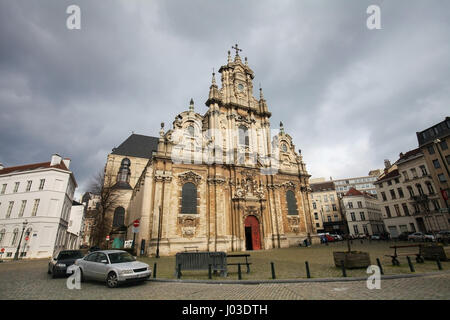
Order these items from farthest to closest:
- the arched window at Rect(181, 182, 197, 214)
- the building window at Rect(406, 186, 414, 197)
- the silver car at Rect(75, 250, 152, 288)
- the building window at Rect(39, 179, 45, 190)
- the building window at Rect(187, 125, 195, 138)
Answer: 1. the building window at Rect(406, 186, 414, 197)
2. the building window at Rect(39, 179, 45, 190)
3. the building window at Rect(187, 125, 195, 138)
4. the arched window at Rect(181, 182, 197, 214)
5. the silver car at Rect(75, 250, 152, 288)

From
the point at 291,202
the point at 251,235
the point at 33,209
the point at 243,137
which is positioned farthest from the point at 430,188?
the point at 33,209

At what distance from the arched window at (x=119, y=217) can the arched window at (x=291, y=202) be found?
30.9m

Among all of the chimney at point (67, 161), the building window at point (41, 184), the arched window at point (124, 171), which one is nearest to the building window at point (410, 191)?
the arched window at point (124, 171)

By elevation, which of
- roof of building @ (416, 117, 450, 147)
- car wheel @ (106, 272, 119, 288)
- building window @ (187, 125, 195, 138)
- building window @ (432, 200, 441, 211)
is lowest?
car wheel @ (106, 272, 119, 288)

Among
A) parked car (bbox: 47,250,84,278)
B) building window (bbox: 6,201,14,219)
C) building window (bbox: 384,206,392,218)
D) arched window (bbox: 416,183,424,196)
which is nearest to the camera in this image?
parked car (bbox: 47,250,84,278)

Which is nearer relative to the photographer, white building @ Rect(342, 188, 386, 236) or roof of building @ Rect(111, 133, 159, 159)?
roof of building @ Rect(111, 133, 159, 159)

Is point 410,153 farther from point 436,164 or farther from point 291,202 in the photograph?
point 291,202

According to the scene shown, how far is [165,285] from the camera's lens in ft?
25.9

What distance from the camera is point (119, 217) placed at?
4053 centimetres

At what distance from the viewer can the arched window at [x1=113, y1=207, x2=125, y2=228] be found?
39.9 metres

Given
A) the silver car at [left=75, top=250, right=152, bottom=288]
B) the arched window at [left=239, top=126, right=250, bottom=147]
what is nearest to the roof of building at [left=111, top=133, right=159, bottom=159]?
the arched window at [left=239, top=126, right=250, bottom=147]

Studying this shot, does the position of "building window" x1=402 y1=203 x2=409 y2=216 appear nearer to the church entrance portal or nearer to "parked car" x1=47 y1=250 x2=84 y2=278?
the church entrance portal

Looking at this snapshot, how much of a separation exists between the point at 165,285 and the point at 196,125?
784 inches

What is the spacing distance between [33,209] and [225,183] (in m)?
25.6
